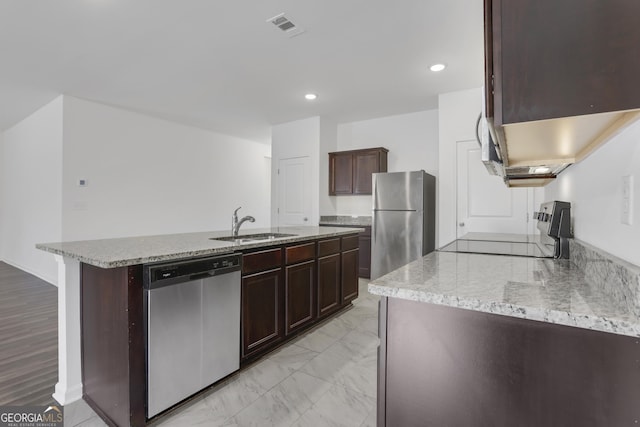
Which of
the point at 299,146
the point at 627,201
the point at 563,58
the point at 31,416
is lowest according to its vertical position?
the point at 31,416

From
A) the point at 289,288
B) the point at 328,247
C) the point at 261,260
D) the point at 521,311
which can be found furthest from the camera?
the point at 328,247

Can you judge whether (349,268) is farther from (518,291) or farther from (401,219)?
(518,291)

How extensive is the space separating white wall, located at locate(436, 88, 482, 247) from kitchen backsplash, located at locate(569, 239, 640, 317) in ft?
9.87

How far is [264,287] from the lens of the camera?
7.55 ft

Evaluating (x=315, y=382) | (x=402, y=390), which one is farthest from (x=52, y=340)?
(x=402, y=390)

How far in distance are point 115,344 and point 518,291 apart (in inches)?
71.6

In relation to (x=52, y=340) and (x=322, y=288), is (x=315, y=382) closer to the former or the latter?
(x=322, y=288)

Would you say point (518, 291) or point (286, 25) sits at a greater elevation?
point (286, 25)

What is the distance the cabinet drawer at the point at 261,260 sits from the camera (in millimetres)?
2142

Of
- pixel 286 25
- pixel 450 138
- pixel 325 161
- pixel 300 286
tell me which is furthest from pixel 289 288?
pixel 325 161

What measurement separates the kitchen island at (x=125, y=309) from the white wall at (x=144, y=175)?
118 inches

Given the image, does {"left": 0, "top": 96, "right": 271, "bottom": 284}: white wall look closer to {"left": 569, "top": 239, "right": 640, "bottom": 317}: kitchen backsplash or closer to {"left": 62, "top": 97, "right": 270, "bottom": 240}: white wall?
{"left": 62, "top": 97, "right": 270, "bottom": 240}: white wall

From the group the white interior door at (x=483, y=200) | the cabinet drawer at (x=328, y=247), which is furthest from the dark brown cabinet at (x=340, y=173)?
the cabinet drawer at (x=328, y=247)

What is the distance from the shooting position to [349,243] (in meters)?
3.48
